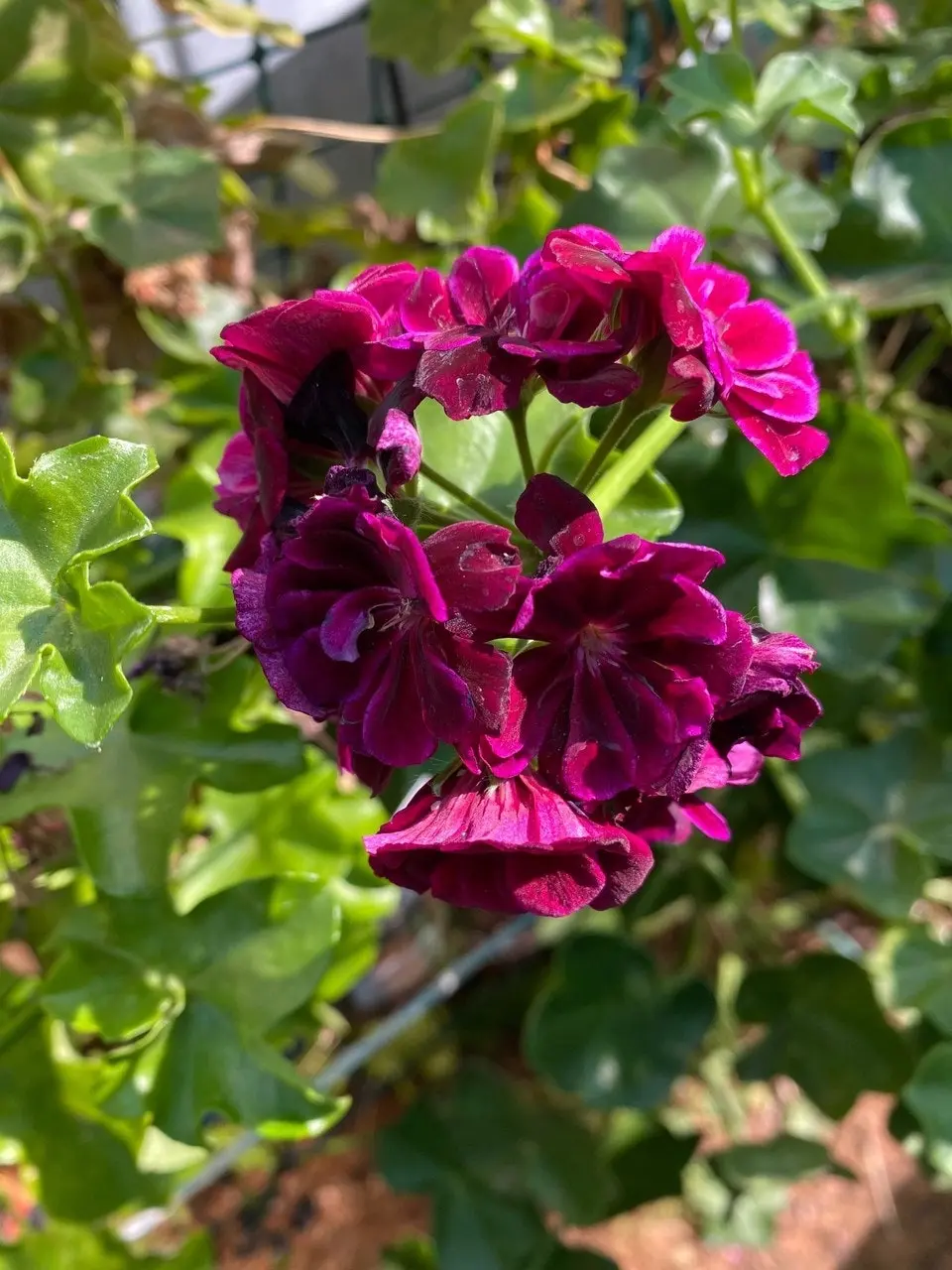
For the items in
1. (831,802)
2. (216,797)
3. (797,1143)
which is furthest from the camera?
(797,1143)

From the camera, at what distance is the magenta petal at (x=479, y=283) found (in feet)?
1.31

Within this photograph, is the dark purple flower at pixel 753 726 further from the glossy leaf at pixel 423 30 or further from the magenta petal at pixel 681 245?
the glossy leaf at pixel 423 30

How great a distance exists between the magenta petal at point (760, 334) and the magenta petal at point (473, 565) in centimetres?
15

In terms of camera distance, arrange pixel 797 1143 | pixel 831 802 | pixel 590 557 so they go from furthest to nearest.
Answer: pixel 797 1143 → pixel 831 802 → pixel 590 557

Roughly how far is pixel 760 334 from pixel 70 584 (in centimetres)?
30

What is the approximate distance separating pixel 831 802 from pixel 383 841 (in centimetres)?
60

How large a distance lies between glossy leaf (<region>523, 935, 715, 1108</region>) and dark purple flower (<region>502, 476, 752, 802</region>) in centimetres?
73

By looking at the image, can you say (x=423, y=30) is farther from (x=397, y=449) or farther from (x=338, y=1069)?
(x=338, y=1069)

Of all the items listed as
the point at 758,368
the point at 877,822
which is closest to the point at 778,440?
the point at 758,368

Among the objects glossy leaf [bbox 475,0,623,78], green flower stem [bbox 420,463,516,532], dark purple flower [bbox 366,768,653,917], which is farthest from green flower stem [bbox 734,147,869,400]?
dark purple flower [bbox 366,768,653,917]

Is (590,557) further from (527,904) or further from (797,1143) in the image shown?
(797,1143)

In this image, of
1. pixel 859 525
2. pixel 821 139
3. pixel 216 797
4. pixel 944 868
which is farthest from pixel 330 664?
pixel 944 868

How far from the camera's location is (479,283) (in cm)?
40

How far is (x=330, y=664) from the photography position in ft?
1.15
